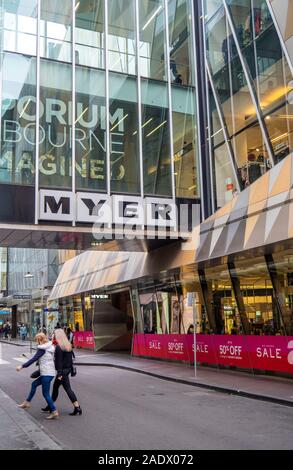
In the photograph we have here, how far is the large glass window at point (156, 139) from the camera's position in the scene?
20562 millimetres

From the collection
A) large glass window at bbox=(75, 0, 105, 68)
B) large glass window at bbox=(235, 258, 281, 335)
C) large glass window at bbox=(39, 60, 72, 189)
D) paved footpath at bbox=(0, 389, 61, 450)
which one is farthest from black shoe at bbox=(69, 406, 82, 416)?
large glass window at bbox=(75, 0, 105, 68)

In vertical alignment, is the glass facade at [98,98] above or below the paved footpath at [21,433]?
above

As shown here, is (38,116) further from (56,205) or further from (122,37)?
(122,37)

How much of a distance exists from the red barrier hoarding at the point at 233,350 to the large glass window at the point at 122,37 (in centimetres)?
1153

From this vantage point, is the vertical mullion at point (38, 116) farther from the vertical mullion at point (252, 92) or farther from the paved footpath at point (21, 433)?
the paved footpath at point (21, 433)

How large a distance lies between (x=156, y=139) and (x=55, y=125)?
14.0 feet

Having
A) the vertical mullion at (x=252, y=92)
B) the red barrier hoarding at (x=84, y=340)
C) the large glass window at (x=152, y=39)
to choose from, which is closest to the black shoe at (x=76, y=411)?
the vertical mullion at (x=252, y=92)

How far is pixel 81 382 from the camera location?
17.6m

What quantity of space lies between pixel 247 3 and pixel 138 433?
1761 cm

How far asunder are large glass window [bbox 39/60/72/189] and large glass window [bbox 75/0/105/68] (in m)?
1.16

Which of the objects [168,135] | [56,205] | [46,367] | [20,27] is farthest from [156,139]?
[46,367]

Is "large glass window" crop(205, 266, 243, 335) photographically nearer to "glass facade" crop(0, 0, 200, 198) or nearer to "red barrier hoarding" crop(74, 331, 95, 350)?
"glass facade" crop(0, 0, 200, 198)

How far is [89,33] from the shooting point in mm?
21203
